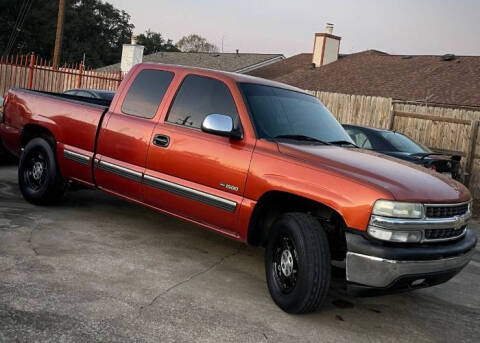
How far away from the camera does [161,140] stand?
5117 mm

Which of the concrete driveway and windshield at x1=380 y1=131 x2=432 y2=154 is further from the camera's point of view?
windshield at x1=380 y1=131 x2=432 y2=154

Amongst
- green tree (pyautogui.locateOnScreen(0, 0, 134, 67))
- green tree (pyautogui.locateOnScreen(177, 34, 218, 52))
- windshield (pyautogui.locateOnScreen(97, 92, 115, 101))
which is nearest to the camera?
windshield (pyautogui.locateOnScreen(97, 92, 115, 101))

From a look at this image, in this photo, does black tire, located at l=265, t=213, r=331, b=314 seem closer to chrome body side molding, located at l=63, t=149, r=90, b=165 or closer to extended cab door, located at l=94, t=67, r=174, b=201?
extended cab door, located at l=94, t=67, r=174, b=201

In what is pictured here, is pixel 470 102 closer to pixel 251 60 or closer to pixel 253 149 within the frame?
pixel 253 149

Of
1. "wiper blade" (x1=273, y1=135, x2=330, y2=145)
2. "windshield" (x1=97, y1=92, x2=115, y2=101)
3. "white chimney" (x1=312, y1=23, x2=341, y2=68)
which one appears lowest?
"wiper blade" (x1=273, y1=135, x2=330, y2=145)

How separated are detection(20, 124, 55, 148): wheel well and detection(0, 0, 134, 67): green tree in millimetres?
46569

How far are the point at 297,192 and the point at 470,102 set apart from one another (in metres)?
13.8

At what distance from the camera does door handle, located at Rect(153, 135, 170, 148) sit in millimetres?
5062

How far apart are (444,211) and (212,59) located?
32.8 meters

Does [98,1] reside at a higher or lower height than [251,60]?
higher

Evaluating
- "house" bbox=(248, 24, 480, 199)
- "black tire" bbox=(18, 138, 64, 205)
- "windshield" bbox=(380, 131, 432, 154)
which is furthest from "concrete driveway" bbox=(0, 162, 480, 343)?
"house" bbox=(248, 24, 480, 199)

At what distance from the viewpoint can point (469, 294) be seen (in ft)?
17.3

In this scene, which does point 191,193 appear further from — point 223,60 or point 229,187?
point 223,60

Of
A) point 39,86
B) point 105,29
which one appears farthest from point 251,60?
point 105,29
